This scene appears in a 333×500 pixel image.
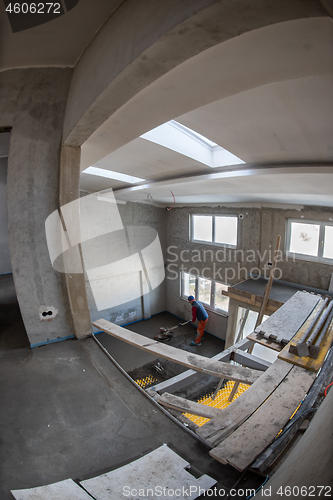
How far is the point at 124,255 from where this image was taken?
9219mm

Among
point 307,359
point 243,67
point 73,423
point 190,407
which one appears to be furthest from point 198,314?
point 243,67

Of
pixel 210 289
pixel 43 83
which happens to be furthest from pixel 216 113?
pixel 210 289

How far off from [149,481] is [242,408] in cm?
96

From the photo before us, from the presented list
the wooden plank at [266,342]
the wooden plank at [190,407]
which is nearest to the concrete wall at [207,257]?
the wooden plank at [266,342]

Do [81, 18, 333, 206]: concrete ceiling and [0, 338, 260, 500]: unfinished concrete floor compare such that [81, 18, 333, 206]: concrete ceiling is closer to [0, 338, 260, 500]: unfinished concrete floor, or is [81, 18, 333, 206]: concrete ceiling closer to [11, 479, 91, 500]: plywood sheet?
[0, 338, 260, 500]: unfinished concrete floor

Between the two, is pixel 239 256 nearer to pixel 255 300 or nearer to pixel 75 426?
pixel 255 300

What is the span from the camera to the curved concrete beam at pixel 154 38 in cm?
81

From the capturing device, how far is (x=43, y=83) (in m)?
2.15

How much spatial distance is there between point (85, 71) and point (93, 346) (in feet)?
8.08

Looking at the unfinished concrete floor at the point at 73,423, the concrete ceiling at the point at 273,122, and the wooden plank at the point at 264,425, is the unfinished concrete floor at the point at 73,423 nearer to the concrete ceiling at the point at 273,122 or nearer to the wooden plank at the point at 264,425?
the wooden plank at the point at 264,425

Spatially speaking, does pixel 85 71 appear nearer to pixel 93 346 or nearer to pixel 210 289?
pixel 93 346

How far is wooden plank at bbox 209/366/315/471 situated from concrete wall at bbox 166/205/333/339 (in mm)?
4772

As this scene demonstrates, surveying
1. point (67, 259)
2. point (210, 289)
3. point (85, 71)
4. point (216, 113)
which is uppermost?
point (85, 71)

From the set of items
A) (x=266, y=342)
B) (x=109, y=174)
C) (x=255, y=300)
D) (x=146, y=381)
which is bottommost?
(x=146, y=381)
